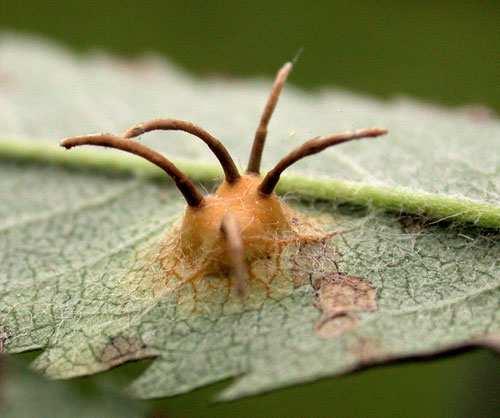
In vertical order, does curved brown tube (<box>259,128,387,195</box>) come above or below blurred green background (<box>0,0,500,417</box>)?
above

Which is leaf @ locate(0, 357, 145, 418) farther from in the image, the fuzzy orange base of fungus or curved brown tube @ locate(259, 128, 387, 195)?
curved brown tube @ locate(259, 128, 387, 195)

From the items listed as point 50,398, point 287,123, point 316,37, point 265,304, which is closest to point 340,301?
point 265,304

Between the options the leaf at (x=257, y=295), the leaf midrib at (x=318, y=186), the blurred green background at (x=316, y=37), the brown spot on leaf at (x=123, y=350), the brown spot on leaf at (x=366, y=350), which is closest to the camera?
the brown spot on leaf at (x=366, y=350)

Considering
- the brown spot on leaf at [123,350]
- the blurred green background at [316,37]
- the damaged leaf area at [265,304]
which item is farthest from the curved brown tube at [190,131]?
the blurred green background at [316,37]

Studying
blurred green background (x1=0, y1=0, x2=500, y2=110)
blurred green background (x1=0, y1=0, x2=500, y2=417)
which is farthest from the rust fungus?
blurred green background (x1=0, y1=0, x2=500, y2=110)

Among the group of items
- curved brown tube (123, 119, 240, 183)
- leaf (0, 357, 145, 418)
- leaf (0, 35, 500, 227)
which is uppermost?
curved brown tube (123, 119, 240, 183)

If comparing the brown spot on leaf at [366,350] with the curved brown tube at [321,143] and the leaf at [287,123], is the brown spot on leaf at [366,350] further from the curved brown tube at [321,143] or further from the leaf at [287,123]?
the leaf at [287,123]

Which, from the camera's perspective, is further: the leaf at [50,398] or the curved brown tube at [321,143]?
the leaf at [50,398]
